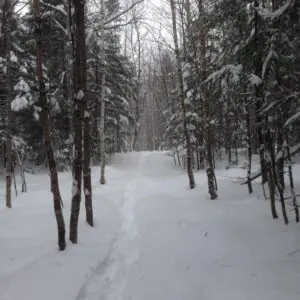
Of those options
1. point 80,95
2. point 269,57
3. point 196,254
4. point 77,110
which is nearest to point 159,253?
point 196,254

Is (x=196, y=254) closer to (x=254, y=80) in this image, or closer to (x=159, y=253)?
(x=159, y=253)

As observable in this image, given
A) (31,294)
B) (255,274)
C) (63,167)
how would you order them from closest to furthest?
(31,294), (255,274), (63,167)

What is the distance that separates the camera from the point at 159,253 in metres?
7.38

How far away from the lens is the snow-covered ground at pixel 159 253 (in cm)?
537

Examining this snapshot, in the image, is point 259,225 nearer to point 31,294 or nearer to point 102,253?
point 102,253

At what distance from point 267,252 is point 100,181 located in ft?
42.0

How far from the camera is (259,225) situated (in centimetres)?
859

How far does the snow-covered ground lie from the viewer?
17.6 feet

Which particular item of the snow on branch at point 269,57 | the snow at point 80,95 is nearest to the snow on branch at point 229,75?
the snow on branch at point 269,57

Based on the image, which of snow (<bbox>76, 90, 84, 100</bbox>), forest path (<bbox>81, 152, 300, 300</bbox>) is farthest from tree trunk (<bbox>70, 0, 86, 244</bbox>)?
forest path (<bbox>81, 152, 300, 300</bbox>)

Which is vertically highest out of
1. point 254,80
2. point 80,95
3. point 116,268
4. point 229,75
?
point 229,75

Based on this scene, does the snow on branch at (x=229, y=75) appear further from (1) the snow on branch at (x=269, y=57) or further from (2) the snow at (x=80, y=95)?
(2) the snow at (x=80, y=95)

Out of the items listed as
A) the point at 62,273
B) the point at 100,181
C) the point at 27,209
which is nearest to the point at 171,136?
the point at 100,181

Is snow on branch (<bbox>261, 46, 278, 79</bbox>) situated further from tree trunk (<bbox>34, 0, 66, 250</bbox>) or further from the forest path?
tree trunk (<bbox>34, 0, 66, 250</bbox>)
